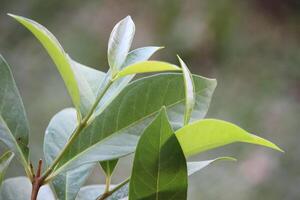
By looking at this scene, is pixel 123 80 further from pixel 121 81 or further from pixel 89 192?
pixel 89 192

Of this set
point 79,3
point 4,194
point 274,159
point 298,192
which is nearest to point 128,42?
point 4,194

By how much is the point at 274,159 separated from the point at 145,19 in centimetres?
103

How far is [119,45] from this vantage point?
0.46m

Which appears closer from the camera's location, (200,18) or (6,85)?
(6,85)

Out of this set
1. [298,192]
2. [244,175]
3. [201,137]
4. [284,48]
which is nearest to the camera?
[201,137]

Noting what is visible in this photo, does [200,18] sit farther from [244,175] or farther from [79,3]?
[244,175]

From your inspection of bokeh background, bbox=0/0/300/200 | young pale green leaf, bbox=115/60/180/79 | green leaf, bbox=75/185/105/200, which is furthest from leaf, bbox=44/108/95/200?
bokeh background, bbox=0/0/300/200

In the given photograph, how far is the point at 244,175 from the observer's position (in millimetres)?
2277

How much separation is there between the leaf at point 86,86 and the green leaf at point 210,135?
9 centimetres

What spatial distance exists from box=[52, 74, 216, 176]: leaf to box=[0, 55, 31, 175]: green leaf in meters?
0.04

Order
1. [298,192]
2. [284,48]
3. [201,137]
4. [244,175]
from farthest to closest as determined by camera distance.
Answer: [284,48]
[244,175]
[298,192]
[201,137]

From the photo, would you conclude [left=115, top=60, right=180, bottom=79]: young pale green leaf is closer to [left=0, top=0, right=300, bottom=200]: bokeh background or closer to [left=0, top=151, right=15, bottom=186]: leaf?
[left=0, top=151, right=15, bottom=186]: leaf

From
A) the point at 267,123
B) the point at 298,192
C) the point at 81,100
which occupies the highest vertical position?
the point at 81,100

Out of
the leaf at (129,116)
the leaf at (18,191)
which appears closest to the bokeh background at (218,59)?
the leaf at (18,191)
